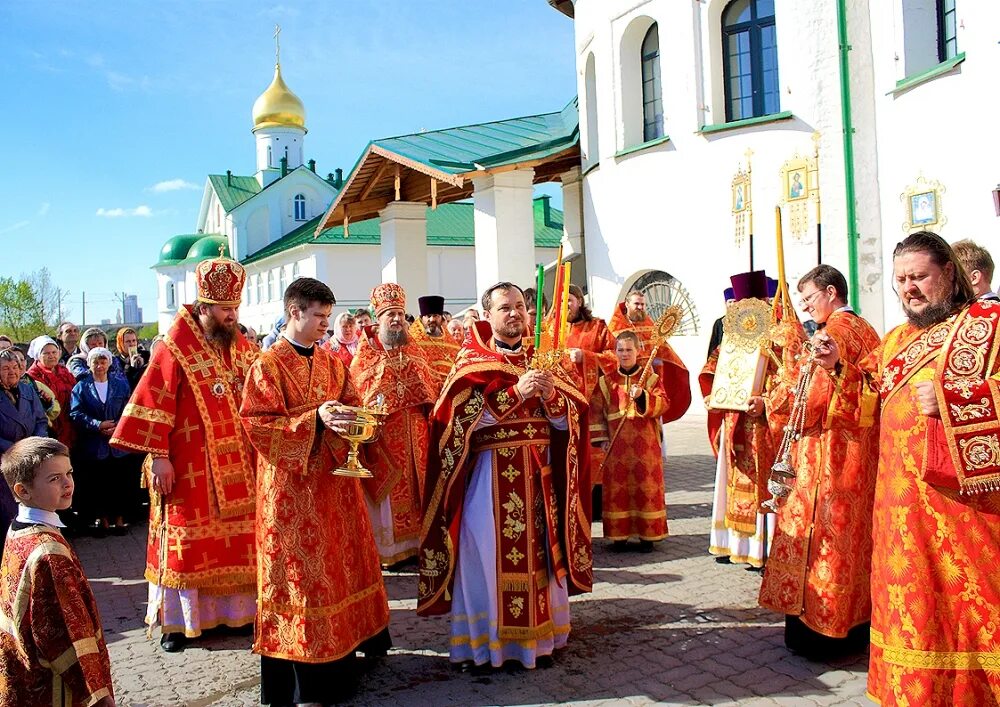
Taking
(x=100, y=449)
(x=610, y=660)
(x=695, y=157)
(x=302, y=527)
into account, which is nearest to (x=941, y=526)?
(x=610, y=660)

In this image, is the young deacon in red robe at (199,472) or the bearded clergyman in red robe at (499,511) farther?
the young deacon in red robe at (199,472)

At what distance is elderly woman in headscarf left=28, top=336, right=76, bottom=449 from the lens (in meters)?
8.53

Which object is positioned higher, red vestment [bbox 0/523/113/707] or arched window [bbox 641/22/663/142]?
arched window [bbox 641/22/663/142]

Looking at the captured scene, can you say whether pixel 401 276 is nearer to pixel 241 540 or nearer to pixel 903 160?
Answer: pixel 903 160

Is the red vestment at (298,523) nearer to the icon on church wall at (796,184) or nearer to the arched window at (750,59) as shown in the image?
the icon on church wall at (796,184)

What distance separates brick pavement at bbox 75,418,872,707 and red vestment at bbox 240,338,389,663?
17.1 inches

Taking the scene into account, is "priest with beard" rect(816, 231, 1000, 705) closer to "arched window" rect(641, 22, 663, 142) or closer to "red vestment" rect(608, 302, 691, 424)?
"red vestment" rect(608, 302, 691, 424)

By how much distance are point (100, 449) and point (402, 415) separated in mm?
3514

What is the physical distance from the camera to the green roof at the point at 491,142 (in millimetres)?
16234

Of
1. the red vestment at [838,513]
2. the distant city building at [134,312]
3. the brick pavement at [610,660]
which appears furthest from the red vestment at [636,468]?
the distant city building at [134,312]

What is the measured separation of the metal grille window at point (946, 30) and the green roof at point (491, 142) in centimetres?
718

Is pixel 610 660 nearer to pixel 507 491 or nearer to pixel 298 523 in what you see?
pixel 507 491

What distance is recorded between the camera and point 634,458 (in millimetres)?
7184

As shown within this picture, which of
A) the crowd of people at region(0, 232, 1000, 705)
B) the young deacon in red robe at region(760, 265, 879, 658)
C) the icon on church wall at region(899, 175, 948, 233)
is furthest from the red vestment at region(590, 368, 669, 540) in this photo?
the icon on church wall at region(899, 175, 948, 233)
